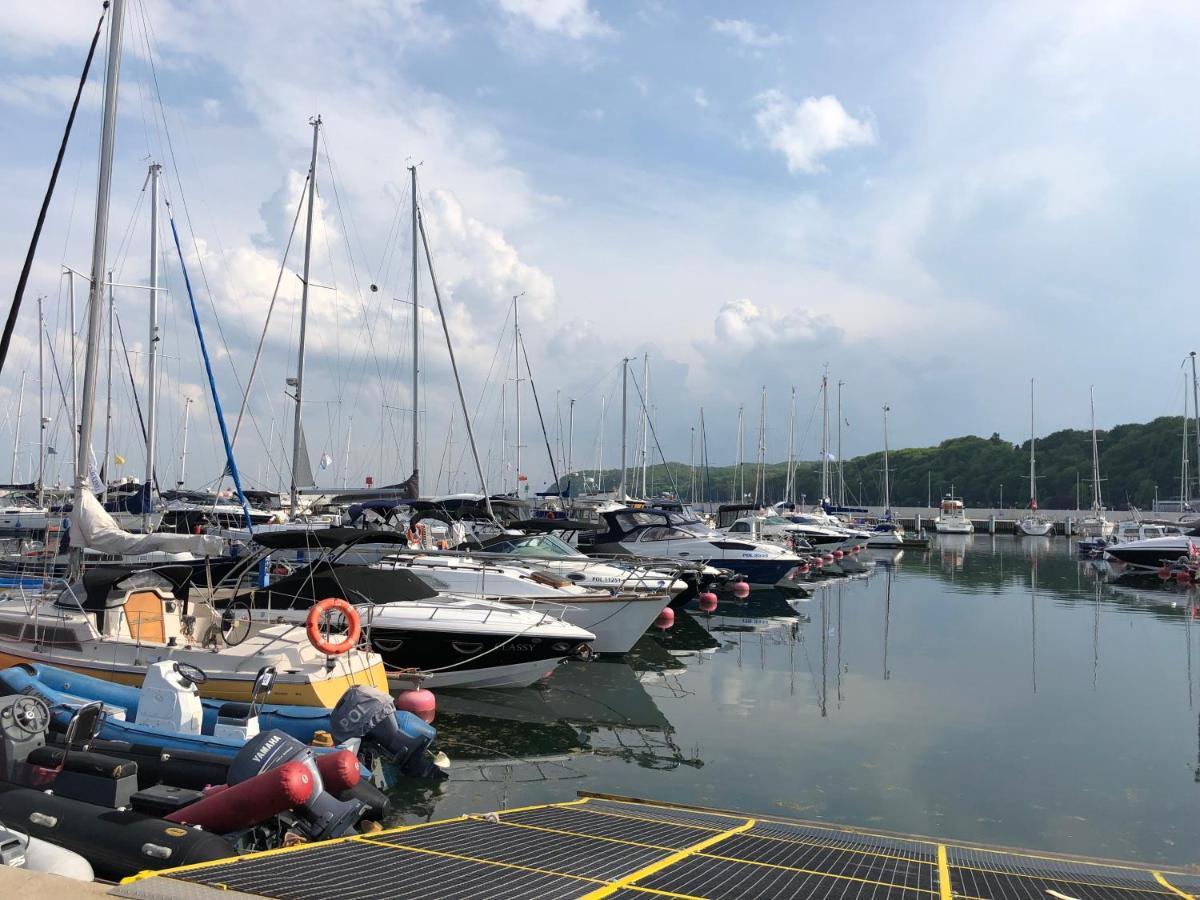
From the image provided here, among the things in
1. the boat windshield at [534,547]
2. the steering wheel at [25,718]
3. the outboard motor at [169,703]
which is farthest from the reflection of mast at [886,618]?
the steering wheel at [25,718]

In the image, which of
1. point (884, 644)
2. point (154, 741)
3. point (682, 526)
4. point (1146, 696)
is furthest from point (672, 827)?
point (682, 526)

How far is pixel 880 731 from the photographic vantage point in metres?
13.5

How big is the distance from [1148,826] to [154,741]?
10.4m

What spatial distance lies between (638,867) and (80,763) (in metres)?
4.69

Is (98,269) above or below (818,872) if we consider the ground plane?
above

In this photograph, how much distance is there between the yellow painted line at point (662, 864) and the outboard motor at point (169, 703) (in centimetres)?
570

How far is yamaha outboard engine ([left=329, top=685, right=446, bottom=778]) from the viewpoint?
9977 millimetres

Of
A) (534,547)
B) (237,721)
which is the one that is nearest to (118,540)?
(237,721)

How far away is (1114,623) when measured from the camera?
84.2 feet

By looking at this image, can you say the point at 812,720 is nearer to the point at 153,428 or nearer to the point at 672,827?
the point at 672,827

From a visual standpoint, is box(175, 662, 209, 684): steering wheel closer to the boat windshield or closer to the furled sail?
the furled sail

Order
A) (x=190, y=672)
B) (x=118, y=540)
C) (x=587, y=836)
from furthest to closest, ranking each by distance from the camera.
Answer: (x=118, y=540), (x=190, y=672), (x=587, y=836)

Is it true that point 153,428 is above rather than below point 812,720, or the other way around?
above

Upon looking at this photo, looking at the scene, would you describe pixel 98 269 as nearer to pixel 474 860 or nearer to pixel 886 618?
pixel 474 860
